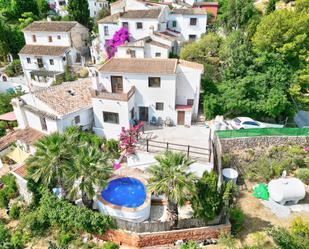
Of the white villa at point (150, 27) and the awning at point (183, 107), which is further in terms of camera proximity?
the white villa at point (150, 27)

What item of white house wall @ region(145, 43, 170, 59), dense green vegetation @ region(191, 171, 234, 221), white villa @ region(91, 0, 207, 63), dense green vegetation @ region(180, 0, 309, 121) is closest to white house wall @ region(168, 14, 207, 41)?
white villa @ region(91, 0, 207, 63)

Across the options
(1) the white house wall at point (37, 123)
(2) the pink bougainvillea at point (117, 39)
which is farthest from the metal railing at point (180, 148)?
(2) the pink bougainvillea at point (117, 39)

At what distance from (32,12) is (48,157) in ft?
228

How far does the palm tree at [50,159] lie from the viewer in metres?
21.4

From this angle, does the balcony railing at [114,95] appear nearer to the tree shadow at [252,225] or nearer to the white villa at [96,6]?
the tree shadow at [252,225]

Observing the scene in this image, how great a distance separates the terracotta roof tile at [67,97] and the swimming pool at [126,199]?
10780 mm

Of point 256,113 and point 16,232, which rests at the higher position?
point 256,113

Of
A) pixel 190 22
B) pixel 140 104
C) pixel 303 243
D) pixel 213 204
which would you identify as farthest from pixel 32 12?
pixel 303 243

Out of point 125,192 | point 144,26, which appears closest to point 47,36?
point 144,26

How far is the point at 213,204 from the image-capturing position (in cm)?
2084

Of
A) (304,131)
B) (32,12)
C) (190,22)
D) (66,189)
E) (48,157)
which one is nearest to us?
(48,157)

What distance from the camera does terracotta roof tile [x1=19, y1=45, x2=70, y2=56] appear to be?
50.5m

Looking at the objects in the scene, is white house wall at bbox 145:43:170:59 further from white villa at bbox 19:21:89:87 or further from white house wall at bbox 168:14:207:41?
white villa at bbox 19:21:89:87

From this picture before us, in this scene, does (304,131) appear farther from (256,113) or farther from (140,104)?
(140,104)
